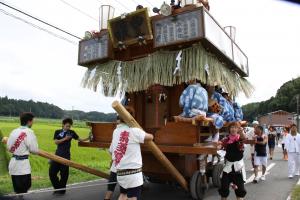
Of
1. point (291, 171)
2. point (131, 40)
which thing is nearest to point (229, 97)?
point (131, 40)

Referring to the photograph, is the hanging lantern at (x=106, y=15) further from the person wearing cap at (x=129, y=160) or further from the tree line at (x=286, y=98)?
the tree line at (x=286, y=98)

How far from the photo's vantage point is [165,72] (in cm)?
688

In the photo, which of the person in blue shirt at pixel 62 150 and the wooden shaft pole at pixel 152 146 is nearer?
the wooden shaft pole at pixel 152 146

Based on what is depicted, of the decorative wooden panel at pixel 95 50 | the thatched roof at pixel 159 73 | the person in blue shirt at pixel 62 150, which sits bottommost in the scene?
the person in blue shirt at pixel 62 150

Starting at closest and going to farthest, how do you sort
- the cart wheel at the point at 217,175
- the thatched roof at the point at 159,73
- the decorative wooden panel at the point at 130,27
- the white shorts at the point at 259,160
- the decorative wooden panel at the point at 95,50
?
the thatched roof at the point at 159,73 → the decorative wooden panel at the point at 130,27 → the decorative wooden panel at the point at 95,50 → the cart wheel at the point at 217,175 → the white shorts at the point at 259,160

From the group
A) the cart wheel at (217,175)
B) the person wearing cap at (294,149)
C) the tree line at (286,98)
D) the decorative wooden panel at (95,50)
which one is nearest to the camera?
the decorative wooden panel at (95,50)

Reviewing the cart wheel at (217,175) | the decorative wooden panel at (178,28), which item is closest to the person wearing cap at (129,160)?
the decorative wooden panel at (178,28)

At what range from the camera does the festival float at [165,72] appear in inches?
252

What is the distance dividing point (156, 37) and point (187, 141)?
2.03m

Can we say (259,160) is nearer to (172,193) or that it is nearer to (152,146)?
(172,193)

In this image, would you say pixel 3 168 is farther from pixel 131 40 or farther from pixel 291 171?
pixel 291 171

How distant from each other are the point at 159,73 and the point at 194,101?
91 cm

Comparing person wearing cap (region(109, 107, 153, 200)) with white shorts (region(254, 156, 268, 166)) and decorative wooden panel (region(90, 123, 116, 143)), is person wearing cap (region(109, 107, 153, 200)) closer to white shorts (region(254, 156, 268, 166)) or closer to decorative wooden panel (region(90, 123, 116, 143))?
decorative wooden panel (region(90, 123, 116, 143))

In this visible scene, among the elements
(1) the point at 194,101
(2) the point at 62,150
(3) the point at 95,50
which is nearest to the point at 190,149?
(1) the point at 194,101
